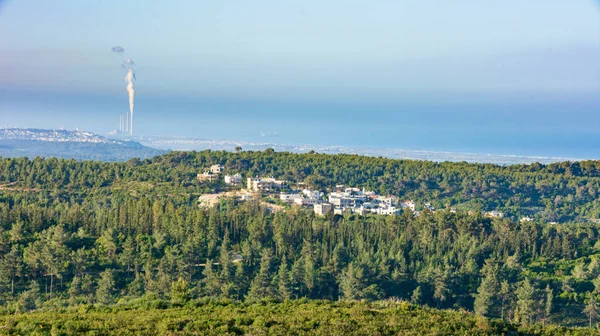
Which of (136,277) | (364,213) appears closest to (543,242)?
(364,213)

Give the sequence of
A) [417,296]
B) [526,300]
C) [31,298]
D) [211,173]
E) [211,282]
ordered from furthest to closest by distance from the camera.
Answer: [211,173]
[417,296]
[211,282]
[526,300]
[31,298]

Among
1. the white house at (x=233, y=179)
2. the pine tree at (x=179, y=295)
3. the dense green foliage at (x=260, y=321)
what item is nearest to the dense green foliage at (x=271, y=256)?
the pine tree at (x=179, y=295)

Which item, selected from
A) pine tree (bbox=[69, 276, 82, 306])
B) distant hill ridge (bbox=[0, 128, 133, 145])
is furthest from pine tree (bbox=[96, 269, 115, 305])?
distant hill ridge (bbox=[0, 128, 133, 145])

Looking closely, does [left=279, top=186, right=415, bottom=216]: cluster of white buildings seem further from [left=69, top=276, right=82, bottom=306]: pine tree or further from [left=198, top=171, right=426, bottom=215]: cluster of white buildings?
[left=69, top=276, right=82, bottom=306]: pine tree

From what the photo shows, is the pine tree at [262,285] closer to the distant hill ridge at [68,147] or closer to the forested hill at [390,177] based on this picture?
the forested hill at [390,177]

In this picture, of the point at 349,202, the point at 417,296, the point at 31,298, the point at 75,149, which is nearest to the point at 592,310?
the point at 417,296

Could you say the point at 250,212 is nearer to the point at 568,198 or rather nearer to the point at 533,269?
the point at 533,269

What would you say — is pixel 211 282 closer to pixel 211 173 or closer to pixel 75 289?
pixel 75 289
